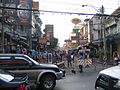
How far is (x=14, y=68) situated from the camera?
8.56 metres

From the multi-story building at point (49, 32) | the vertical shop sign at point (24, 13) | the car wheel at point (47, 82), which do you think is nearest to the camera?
the car wheel at point (47, 82)

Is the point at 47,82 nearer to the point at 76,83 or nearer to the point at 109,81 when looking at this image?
the point at 76,83

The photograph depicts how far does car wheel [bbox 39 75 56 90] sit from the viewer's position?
8870 mm

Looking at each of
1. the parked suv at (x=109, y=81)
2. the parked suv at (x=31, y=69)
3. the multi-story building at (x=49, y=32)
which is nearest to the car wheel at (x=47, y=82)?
the parked suv at (x=31, y=69)

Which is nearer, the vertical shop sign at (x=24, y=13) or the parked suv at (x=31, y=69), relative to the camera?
the parked suv at (x=31, y=69)

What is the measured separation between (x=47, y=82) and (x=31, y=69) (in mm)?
1004

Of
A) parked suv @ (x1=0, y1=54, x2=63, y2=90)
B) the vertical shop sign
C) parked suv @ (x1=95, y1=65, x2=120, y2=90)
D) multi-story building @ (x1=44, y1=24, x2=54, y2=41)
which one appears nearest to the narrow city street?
parked suv @ (x1=0, y1=54, x2=63, y2=90)

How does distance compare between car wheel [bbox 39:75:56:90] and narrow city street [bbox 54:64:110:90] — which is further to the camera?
narrow city street [bbox 54:64:110:90]

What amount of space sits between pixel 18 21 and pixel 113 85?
80.6 ft

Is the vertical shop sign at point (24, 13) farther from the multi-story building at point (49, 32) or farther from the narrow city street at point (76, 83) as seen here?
the multi-story building at point (49, 32)

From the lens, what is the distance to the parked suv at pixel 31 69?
27.9ft

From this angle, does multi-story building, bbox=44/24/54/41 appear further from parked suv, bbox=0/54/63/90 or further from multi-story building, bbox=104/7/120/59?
parked suv, bbox=0/54/63/90

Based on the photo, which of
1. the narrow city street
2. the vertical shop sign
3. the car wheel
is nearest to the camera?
the car wheel

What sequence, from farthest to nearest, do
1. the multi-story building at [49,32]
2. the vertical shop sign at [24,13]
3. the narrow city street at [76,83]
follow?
the multi-story building at [49,32], the vertical shop sign at [24,13], the narrow city street at [76,83]
